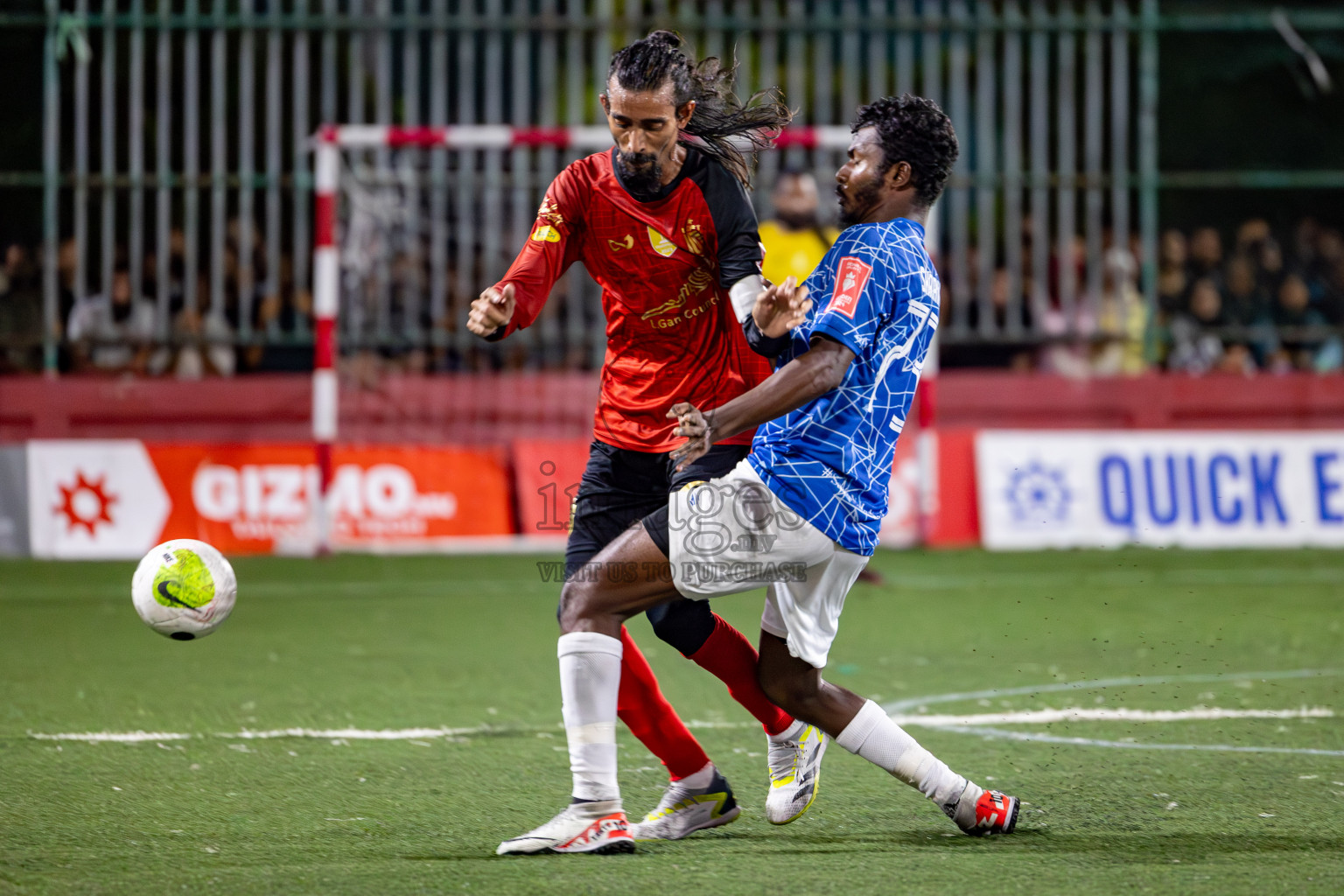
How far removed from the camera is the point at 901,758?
15.0 feet

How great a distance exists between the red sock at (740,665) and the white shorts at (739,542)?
0.45 m

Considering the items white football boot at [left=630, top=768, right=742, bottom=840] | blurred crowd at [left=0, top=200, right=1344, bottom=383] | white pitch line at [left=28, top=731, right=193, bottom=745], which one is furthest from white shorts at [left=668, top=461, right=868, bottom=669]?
blurred crowd at [left=0, top=200, right=1344, bottom=383]

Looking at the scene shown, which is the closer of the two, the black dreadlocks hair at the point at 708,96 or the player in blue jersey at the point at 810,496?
the player in blue jersey at the point at 810,496

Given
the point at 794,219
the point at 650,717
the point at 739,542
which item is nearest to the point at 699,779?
the point at 650,717

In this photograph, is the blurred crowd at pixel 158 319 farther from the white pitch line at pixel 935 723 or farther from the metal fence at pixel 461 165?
the white pitch line at pixel 935 723

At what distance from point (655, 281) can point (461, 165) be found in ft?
27.2

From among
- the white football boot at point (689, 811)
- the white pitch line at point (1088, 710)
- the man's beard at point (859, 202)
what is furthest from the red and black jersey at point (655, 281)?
the white pitch line at point (1088, 710)

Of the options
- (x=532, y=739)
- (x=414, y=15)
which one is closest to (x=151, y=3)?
(x=414, y=15)

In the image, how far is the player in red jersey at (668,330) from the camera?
15.4 ft

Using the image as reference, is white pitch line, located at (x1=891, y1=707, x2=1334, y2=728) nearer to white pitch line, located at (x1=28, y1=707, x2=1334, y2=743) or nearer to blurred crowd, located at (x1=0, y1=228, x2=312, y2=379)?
white pitch line, located at (x1=28, y1=707, x2=1334, y2=743)

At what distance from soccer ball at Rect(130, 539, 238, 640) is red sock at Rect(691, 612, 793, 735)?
57.9 inches

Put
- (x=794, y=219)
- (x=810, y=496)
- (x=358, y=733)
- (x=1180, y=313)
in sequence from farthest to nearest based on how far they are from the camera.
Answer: (x=1180, y=313), (x=794, y=219), (x=358, y=733), (x=810, y=496)

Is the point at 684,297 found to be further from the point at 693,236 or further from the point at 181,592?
the point at 181,592

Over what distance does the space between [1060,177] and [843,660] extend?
6.77 m
